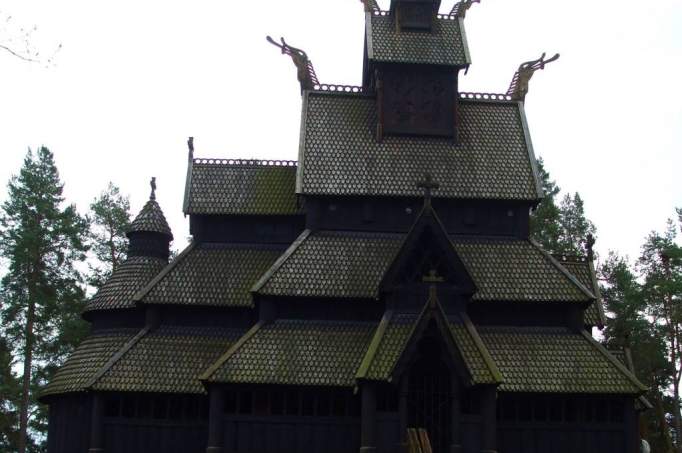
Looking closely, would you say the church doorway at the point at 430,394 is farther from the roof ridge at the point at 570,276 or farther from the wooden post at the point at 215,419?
the roof ridge at the point at 570,276

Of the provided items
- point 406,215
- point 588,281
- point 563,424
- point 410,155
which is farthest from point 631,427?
point 410,155

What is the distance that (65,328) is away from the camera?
1762 inches

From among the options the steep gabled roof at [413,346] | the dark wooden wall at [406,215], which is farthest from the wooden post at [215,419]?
the dark wooden wall at [406,215]

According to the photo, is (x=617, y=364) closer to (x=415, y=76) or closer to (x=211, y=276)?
(x=415, y=76)

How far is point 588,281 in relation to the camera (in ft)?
100

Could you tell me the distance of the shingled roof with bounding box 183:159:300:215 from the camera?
3077cm

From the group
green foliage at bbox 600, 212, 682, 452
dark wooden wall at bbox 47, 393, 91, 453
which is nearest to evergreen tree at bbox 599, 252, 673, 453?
green foliage at bbox 600, 212, 682, 452

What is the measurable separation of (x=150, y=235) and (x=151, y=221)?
21.3 inches

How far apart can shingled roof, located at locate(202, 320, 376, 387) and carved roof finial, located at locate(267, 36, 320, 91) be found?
33.5 feet

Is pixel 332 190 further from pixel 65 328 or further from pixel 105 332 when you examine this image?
pixel 65 328

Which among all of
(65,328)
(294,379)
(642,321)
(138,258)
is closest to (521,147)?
(294,379)

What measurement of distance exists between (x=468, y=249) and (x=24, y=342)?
88.0 ft

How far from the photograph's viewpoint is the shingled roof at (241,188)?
101 feet

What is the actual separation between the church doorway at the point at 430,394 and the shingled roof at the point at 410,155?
6524 mm
